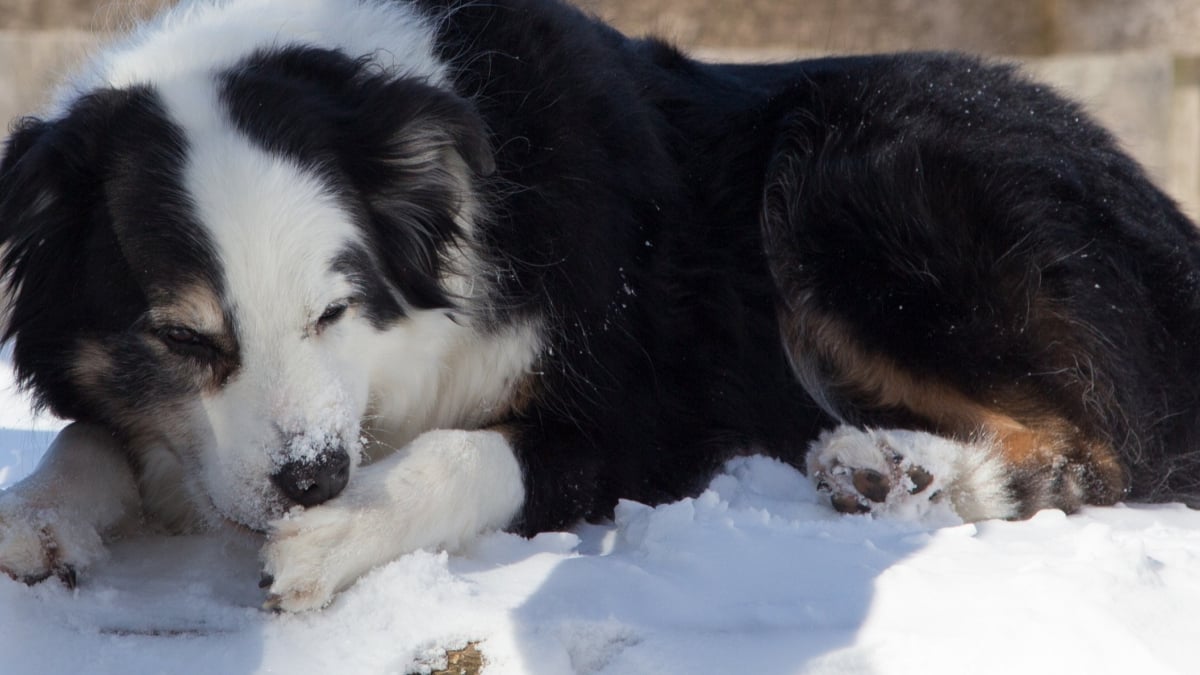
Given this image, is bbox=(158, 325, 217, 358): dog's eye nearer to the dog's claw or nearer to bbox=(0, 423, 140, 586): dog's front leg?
bbox=(0, 423, 140, 586): dog's front leg

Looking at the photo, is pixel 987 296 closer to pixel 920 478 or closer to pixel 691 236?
pixel 920 478

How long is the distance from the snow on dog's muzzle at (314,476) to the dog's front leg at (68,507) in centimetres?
48

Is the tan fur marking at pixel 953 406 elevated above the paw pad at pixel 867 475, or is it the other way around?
the tan fur marking at pixel 953 406

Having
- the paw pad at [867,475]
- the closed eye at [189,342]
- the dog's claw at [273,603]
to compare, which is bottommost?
the dog's claw at [273,603]

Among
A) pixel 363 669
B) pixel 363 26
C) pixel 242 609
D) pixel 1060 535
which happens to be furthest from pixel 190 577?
pixel 1060 535

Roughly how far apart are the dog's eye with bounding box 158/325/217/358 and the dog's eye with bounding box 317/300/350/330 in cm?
23

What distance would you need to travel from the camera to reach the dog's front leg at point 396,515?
96.3 inches

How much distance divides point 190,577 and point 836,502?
5.33 feet

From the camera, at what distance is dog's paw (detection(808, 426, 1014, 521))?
3189 millimetres

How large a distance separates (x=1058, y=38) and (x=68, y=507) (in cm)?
939

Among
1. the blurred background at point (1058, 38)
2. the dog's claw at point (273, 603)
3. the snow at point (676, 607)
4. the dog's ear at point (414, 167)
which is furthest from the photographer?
the blurred background at point (1058, 38)

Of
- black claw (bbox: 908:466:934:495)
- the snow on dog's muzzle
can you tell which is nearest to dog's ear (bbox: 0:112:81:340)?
the snow on dog's muzzle

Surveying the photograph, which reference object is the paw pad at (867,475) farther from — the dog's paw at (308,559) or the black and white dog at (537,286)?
the dog's paw at (308,559)

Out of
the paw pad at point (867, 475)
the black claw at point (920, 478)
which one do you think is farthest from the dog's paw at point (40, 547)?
the black claw at point (920, 478)
